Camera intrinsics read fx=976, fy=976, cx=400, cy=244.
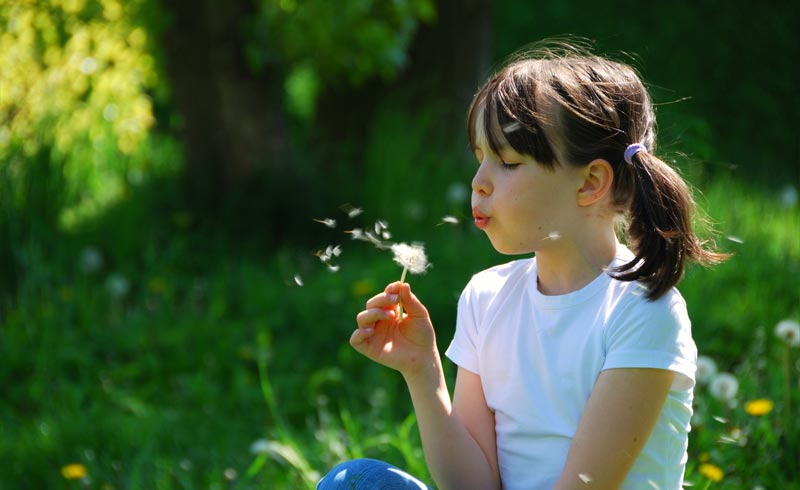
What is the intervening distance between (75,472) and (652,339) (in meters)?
Answer: 1.63

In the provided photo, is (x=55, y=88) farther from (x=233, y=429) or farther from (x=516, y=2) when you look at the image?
(x=516, y=2)

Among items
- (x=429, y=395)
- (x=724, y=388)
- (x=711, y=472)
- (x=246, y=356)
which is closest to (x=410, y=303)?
(x=429, y=395)

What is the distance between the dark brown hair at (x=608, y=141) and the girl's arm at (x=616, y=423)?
139 mm

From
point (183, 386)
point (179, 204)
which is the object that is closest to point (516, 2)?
point (179, 204)

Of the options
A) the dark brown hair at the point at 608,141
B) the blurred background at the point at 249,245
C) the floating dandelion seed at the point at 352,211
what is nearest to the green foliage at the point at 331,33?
the blurred background at the point at 249,245

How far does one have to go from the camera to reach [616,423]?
1422 mm

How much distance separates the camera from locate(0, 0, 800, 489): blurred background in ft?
8.48

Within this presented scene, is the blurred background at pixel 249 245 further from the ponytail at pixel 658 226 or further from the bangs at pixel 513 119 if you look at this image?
the bangs at pixel 513 119

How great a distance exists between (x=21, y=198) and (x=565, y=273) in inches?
102

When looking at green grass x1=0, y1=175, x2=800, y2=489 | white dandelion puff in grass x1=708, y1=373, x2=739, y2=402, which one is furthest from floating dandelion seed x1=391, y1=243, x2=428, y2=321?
white dandelion puff in grass x1=708, y1=373, x2=739, y2=402

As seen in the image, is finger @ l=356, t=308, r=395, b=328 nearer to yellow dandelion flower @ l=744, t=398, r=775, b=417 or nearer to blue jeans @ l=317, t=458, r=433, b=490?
blue jeans @ l=317, t=458, r=433, b=490

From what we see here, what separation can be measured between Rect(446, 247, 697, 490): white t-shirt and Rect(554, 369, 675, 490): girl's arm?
2 cm

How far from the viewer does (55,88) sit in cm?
370

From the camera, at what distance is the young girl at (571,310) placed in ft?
4.71
